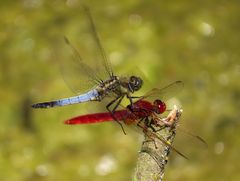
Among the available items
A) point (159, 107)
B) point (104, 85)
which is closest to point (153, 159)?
point (159, 107)

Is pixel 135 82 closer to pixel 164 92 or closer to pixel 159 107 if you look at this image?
pixel 164 92

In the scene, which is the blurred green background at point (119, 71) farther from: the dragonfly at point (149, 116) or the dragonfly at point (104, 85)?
the dragonfly at point (149, 116)

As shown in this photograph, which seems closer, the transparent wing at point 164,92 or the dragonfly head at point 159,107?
the dragonfly head at point 159,107

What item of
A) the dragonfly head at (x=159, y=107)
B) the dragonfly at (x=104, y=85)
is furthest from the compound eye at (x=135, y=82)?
the dragonfly head at (x=159, y=107)

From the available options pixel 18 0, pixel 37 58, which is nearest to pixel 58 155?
pixel 37 58

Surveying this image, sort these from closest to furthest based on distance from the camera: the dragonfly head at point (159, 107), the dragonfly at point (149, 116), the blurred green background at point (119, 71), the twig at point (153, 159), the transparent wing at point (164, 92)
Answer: the twig at point (153, 159), the dragonfly at point (149, 116), the dragonfly head at point (159, 107), the transparent wing at point (164, 92), the blurred green background at point (119, 71)

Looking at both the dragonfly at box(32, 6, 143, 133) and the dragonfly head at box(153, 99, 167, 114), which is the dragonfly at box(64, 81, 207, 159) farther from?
the dragonfly at box(32, 6, 143, 133)
